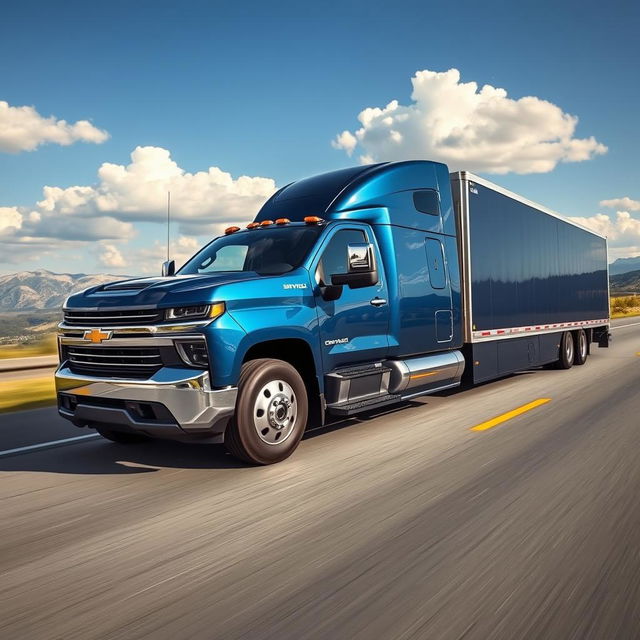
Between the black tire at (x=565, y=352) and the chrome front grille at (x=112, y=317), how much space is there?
10085 mm

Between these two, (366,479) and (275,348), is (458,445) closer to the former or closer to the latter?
(366,479)

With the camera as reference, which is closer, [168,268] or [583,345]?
[168,268]

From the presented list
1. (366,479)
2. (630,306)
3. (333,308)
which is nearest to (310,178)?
(333,308)

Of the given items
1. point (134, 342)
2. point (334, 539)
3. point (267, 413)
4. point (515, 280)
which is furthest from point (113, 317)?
point (515, 280)

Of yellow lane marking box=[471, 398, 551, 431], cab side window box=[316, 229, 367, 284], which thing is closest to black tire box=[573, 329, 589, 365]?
yellow lane marking box=[471, 398, 551, 431]

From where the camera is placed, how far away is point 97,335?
559 centimetres

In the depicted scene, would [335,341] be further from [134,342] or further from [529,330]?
[529,330]

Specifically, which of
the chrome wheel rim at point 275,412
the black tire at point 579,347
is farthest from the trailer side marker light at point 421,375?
the black tire at point 579,347

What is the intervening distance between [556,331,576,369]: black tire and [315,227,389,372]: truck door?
746cm

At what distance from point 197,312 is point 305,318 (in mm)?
1143

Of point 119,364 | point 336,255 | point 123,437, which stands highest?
point 336,255

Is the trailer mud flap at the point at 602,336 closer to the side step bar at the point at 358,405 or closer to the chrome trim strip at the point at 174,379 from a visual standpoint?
the side step bar at the point at 358,405

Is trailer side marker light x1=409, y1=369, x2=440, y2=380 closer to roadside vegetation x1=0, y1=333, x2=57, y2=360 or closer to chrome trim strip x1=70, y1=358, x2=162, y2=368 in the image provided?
chrome trim strip x1=70, y1=358, x2=162, y2=368

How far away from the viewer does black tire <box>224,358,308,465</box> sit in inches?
210
